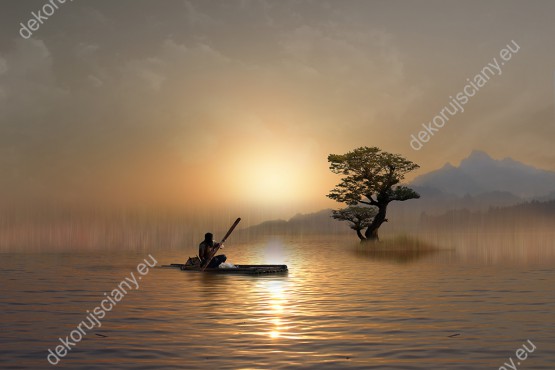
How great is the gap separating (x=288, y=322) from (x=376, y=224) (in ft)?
170

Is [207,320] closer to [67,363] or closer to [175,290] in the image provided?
[67,363]

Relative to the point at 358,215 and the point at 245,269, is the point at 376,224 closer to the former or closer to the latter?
the point at 358,215

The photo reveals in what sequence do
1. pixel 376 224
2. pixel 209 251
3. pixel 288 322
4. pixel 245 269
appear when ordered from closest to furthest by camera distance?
pixel 288 322 → pixel 245 269 → pixel 209 251 → pixel 376 224

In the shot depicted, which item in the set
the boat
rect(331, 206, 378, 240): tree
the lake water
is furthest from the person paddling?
rect(331, 206, 378, 240): tree

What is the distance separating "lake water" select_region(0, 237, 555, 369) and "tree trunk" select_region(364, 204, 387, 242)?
116 ft

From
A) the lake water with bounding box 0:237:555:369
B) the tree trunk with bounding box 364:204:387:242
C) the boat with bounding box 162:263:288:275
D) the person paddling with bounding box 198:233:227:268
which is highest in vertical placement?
the tree trunk with bounding box 364:204:387:242

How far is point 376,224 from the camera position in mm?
68938

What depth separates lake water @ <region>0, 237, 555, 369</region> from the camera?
44.5 feet

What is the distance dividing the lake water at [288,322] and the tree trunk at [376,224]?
3537cm

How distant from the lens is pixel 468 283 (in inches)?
1176

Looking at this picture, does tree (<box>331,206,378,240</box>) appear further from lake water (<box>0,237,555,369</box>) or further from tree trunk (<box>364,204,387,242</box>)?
lake water (<box>0,237,555,369</box>)

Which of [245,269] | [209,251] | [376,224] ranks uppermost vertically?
[376,224]

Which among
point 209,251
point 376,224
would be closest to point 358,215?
point 376,224

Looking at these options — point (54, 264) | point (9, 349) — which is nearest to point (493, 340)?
point (9, 349)
